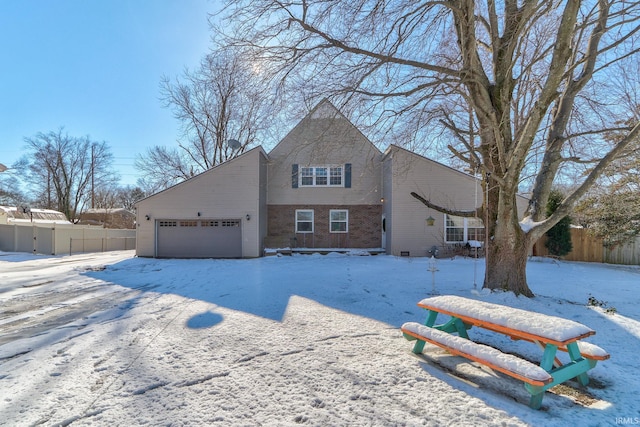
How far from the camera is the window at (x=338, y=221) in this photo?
57.8ft

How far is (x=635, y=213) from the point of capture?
1334cm

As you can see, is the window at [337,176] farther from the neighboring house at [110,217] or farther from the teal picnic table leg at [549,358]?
the neighboring house at [110,217]

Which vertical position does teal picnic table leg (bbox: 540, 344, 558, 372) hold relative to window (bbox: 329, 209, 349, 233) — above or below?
below

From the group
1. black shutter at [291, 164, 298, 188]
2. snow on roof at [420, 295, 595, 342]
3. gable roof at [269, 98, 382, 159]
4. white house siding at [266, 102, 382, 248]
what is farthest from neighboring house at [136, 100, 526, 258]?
snow on roof at [420, 295, 595, 342]

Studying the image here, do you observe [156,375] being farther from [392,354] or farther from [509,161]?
[509,161]

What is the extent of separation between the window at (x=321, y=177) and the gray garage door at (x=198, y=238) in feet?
14.1

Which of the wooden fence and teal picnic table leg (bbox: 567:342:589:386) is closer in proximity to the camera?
teal picnic table leg (bbox: 567:342:589:386)

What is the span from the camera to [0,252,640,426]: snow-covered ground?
2.60 meters

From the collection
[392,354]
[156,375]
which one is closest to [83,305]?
[156,375]

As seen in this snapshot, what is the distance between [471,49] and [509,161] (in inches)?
92.4

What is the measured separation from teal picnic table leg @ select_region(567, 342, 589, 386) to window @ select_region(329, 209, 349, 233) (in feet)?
47.7

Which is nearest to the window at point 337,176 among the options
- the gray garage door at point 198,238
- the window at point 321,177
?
the window at point 321,177

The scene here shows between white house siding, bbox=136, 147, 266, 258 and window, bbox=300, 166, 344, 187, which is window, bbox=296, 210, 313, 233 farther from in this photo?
white house siding, bbox=136, 147, 266, 258

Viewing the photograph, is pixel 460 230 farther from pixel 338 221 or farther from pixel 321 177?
pixel 321 177
